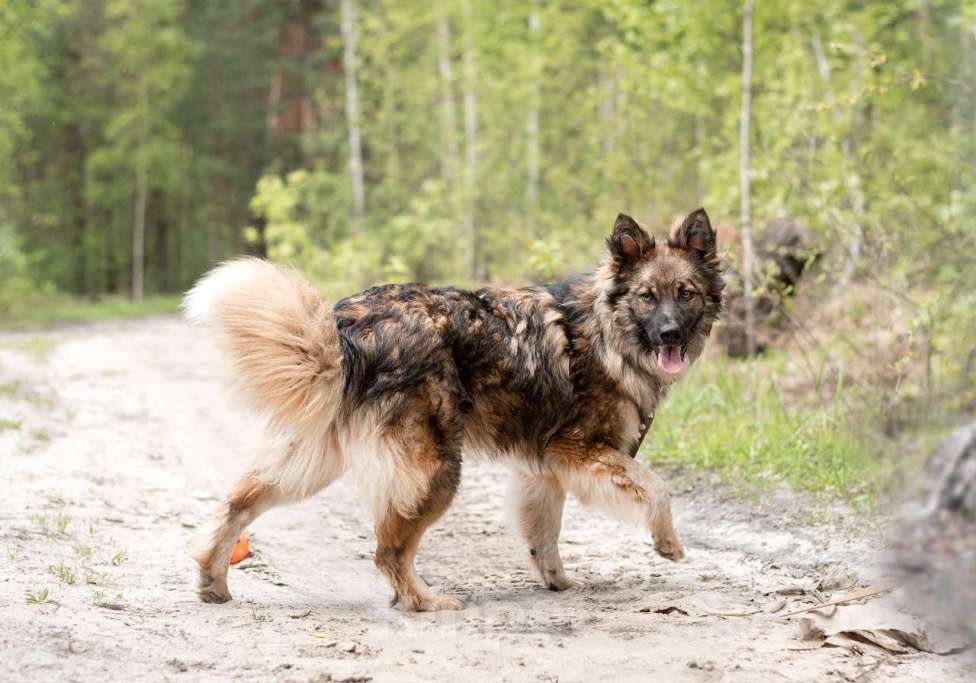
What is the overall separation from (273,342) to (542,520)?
188cm

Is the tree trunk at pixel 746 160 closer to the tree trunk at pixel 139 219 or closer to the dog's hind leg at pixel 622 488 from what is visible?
the dog's hind leg at pixel 622 488

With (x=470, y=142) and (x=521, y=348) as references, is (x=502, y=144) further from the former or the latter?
(x=521, y=348)

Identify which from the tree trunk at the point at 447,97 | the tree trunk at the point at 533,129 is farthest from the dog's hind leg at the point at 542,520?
the tree trunk at the point at 447,97

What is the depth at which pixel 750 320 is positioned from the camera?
34.2 ft

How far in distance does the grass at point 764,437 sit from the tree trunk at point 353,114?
17309 millimetres

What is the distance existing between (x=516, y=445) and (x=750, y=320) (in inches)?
224

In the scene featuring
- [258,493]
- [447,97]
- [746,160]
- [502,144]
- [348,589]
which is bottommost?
[348,589]

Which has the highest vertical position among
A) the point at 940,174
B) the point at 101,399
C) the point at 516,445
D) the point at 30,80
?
the point at 30,80

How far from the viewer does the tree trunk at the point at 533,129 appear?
21.3 meters

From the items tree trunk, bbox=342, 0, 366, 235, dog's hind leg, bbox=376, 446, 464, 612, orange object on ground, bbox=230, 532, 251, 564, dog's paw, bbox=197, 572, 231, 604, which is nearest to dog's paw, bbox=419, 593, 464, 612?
dog's hind leg, bbox=376, 446, 464, 612

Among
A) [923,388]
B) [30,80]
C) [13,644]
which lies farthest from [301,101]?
[13,644]

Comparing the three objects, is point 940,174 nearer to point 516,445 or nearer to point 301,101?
point 516,445

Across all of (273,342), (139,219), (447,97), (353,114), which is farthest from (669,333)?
(139,219)

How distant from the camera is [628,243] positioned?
18.1ft
